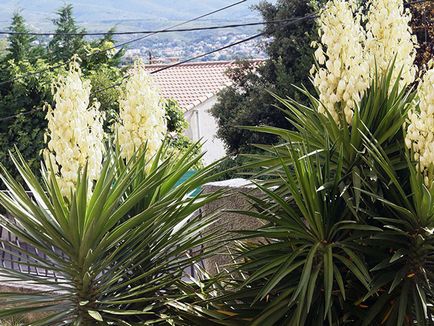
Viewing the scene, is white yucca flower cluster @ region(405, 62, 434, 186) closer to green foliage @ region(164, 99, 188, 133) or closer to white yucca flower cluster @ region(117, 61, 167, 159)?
white yucca flower cluster @ region(117, 61, 167, 159)

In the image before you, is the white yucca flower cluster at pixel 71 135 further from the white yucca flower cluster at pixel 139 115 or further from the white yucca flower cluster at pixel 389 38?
the white yucca flower cluster at pixel 389 38

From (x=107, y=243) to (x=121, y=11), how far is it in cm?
2736

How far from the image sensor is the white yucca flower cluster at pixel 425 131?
9.64 ft

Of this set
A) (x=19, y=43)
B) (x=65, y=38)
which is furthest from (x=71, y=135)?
(x=65, y=38)

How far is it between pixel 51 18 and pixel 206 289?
14125mm

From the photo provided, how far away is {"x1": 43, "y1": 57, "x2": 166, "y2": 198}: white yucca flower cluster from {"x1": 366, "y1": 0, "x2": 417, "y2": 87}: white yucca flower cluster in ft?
3.40

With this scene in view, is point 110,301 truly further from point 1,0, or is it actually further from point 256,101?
point 1,0

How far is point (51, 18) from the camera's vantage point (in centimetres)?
1692

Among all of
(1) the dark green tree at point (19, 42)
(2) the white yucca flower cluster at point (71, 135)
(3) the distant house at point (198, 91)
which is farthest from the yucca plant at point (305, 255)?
(3) the distant house at point (198, 91)

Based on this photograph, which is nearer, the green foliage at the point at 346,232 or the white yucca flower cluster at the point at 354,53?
the green foliage at the point at 346,232

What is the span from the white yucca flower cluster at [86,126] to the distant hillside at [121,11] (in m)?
10.0

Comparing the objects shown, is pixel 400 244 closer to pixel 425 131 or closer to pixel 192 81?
pixel 425 131

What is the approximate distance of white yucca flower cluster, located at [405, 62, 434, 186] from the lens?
294 centimetres

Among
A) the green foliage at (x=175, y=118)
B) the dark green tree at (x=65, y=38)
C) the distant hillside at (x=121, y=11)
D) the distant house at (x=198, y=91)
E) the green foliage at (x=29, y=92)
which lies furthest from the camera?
the distant house at (x=198, y=91)
